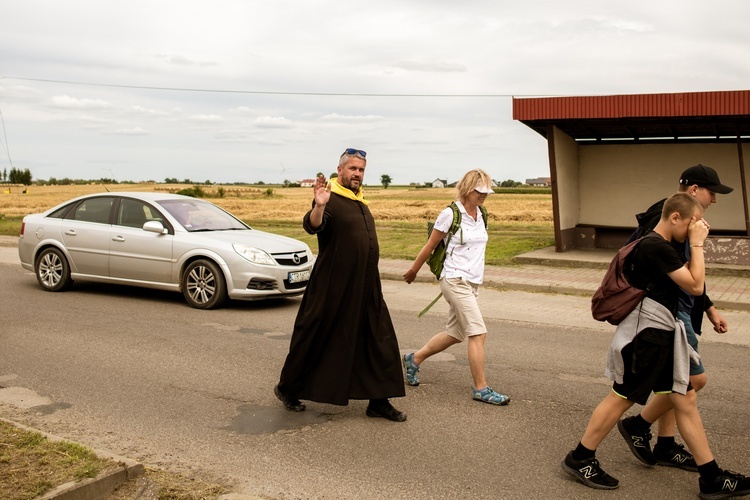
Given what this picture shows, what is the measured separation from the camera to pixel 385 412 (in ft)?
18.1

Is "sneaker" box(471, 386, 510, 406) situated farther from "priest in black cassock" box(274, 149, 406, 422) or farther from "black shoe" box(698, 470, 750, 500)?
"black shoe" box(698, 470, 750, 500)

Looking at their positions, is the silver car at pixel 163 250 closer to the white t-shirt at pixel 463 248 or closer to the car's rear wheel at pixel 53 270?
the car's rear wheel at pixel 53 270

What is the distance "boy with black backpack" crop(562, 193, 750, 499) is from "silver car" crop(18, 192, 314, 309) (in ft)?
21.4

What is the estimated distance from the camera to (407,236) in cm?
2241

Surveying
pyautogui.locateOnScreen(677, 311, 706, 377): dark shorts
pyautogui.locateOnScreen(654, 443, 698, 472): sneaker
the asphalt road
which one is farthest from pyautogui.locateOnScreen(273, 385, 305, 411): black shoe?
pyautogui.locateOnScreen(677, 311, 706, 377): dark shorts

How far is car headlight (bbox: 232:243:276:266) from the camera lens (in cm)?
1009

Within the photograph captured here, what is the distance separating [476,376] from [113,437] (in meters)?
2.64

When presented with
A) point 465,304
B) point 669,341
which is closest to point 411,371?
point 465,304

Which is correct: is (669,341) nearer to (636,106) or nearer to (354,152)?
(354,152)

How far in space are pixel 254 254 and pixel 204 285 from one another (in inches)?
30.5

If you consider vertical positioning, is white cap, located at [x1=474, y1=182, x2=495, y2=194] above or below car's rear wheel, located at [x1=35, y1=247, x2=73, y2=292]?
above

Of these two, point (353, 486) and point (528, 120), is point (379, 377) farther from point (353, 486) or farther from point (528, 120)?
point (528, 120)

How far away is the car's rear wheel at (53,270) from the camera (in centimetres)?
1136

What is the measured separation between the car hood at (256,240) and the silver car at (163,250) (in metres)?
0.01
